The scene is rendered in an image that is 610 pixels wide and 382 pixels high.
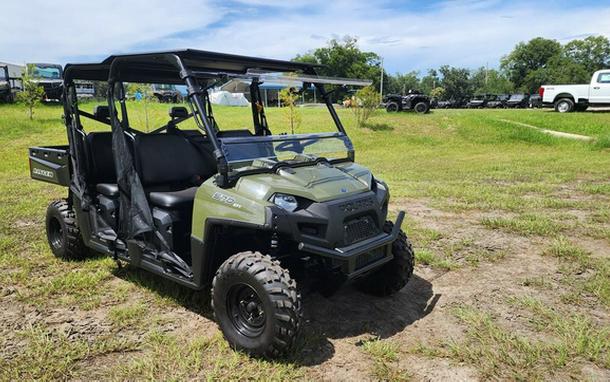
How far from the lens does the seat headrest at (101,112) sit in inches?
181

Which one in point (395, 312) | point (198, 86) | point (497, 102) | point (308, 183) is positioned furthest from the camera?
point (497, 102)

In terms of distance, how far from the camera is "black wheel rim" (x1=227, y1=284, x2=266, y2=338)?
3289mm

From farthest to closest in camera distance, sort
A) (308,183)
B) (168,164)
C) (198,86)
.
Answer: (168,164) → (198,86) → (308,183)

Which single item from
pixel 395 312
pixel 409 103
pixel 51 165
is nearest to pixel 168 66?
pixel 51 165

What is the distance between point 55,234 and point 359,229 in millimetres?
3671

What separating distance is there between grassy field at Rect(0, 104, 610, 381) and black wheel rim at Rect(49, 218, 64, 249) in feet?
0.54

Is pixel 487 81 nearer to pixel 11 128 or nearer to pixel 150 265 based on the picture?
pixel 11 128

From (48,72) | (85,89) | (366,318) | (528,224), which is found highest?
(48,72)

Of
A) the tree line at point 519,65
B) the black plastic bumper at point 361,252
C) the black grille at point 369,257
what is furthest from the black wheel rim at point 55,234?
the tree line at point 519,65

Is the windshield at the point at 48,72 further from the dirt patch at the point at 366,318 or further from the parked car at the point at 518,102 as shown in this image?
the parked car at the point at 518,102

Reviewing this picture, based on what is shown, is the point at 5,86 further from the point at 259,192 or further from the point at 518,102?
the point at 518,102

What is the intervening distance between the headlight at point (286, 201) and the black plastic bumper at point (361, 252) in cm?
25

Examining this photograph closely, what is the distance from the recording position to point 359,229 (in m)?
3.50

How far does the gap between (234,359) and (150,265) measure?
1240mm
